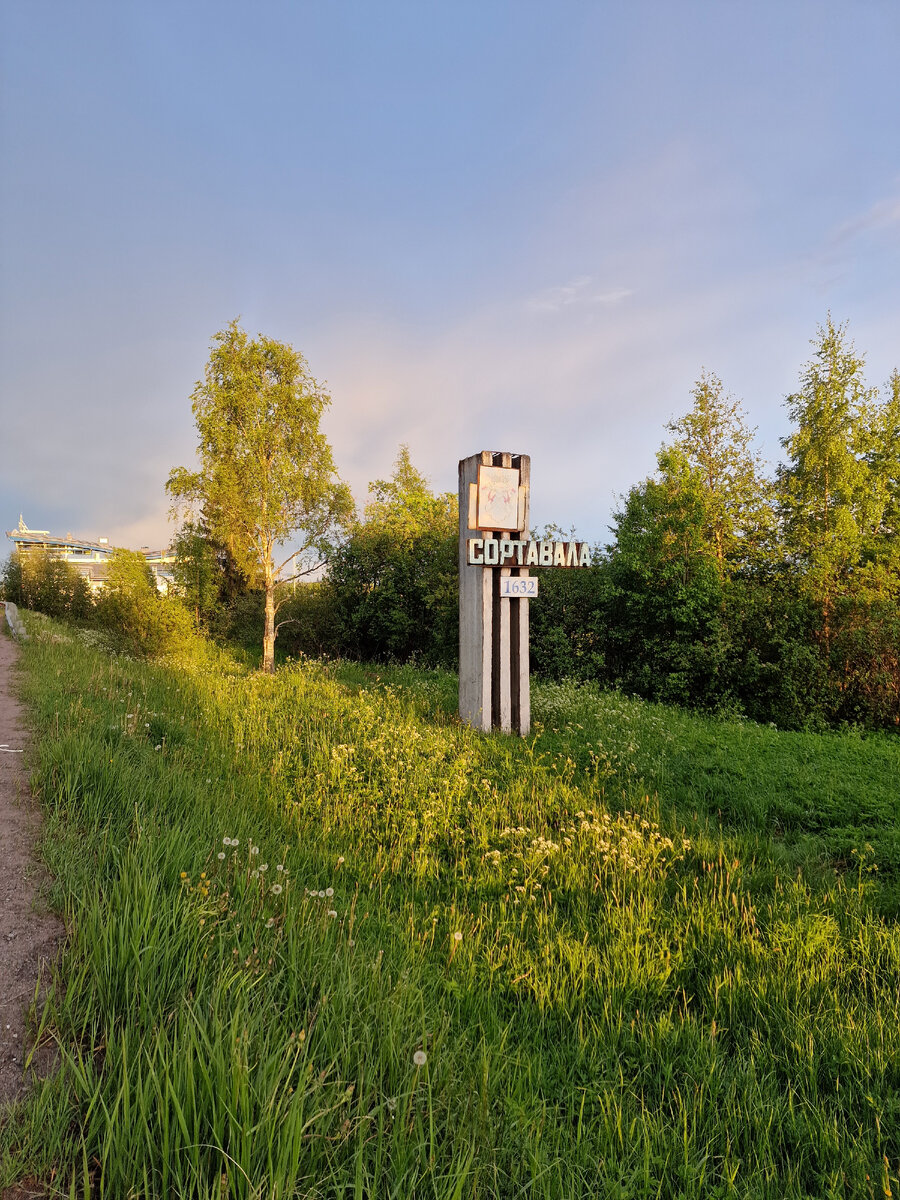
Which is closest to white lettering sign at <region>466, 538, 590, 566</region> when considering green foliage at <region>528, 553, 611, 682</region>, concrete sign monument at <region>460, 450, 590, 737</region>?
concrete sign monument at <region>460, 450, 590, 737</region>

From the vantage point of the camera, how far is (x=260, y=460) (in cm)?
1842

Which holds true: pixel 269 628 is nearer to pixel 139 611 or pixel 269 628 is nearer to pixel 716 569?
pixel 139 611

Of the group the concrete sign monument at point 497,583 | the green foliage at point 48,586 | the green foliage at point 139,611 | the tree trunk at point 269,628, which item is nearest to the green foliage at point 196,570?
the green foliage at point 139,611

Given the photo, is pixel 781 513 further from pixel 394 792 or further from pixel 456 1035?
pixel 456 1035

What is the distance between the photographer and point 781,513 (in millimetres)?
12844

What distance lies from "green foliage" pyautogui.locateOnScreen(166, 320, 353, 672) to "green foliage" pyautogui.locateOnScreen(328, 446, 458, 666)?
1.59 m

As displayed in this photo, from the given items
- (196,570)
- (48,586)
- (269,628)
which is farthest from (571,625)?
(48,586)

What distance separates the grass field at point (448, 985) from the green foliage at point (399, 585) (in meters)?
11.0

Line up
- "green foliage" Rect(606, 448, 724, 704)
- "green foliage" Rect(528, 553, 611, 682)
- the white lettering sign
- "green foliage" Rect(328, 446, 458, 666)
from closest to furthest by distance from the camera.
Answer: the white lettering sign → "green foliage" Rect(606, 448, 724, 704) → "green foliage" Rect(528, 553, 611, 682) → "green foliage" Rect(328, 446, 458, 666)

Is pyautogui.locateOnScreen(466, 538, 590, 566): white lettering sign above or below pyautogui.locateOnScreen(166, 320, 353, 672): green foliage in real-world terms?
below

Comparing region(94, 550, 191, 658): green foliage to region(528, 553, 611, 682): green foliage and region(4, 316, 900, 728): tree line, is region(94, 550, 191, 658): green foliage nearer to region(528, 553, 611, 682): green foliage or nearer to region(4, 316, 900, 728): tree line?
region(4, 316, 900, 728): tree line

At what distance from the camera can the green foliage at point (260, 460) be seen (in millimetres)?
18219

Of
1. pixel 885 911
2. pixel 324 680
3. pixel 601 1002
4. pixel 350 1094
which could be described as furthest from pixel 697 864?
pixel 324 680

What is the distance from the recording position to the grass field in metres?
1.82
